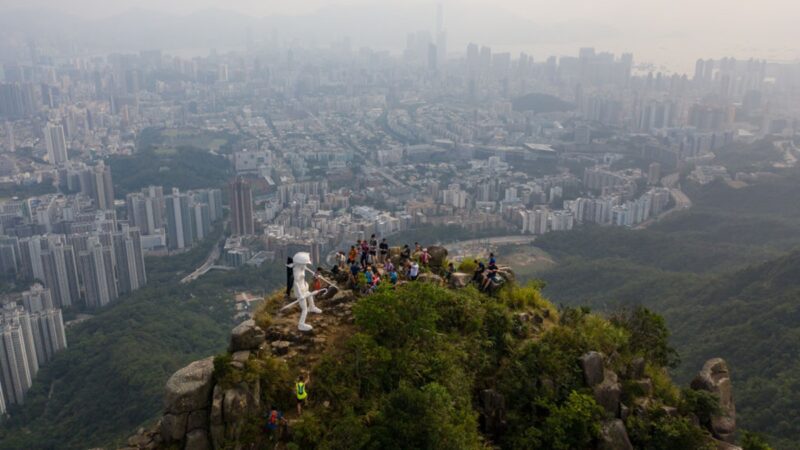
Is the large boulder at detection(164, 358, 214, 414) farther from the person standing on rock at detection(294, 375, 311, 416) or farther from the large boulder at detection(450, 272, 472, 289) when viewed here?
the large boulder at detection(450, 272, 472, 289)

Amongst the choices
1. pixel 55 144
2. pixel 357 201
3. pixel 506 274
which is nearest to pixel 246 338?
pixel 506 274

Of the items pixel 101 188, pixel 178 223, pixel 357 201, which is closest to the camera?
pixel 178 223

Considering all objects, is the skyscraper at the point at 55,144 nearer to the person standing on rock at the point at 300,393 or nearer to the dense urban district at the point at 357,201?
the dense urban district at the point at 357,201

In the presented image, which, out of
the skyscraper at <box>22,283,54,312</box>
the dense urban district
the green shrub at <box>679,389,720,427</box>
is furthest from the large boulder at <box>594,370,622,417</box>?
the skyscraper at <box>22,283,54,312</box>

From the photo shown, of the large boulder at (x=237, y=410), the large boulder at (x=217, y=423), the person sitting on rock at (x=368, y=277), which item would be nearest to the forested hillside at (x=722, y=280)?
the person sitting on rock at (x=368, y=277)

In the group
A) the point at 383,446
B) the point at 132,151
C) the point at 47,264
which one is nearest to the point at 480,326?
the point at 383,446

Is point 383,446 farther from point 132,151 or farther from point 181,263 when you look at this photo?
point 132,151

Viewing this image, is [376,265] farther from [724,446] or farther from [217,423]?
[724,446]
